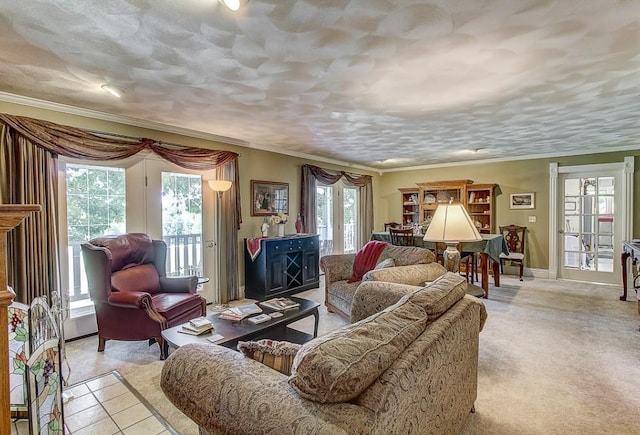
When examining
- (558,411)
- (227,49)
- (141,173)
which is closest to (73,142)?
(141,173)

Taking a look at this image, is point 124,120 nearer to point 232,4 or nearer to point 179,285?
point 179,285

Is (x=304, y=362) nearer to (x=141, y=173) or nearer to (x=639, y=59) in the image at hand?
(x=639, y=59)

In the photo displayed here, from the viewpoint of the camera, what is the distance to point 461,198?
679 centimetres

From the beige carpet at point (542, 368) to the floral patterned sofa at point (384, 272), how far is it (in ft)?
1.07

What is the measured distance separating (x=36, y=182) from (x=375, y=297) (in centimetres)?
313

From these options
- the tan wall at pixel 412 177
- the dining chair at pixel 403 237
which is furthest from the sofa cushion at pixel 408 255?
the tan wall at pixel 412 177

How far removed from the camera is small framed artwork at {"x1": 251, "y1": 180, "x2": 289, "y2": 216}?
5074 millimetres

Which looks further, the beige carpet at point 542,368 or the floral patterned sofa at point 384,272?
the floral patterned sofa at point 384,272

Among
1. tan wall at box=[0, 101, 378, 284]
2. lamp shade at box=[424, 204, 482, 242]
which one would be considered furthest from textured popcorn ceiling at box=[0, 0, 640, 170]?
lamp shade at box=[424, 204, 482, 242]

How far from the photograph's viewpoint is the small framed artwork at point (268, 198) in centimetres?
507

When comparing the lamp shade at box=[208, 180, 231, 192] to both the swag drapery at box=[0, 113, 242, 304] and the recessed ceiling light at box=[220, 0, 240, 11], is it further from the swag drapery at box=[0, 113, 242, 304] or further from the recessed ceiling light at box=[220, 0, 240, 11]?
the recessed ceiling light at box=[220, 0, 240, 11]

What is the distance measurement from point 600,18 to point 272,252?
4010mm

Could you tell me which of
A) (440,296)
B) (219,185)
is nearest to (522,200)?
(219,185)

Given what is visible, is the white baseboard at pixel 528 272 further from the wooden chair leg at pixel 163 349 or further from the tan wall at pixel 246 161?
the wooden chair leg at pixel 163 349
